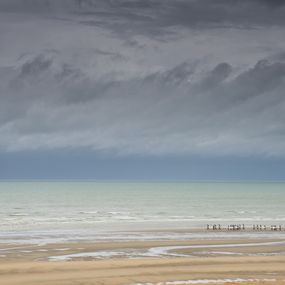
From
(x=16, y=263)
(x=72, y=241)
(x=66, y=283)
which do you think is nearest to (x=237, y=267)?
(x=66, y=283)

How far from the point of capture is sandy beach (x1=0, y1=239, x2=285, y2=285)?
36750mm

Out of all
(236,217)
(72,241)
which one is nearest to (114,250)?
(72,241)

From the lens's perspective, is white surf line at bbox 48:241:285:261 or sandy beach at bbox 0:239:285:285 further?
white surf line at bbox 48:241:285:261

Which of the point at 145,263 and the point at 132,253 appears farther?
the point at 132,253

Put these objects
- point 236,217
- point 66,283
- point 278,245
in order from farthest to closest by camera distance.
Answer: point 236,217, point 278,245, point 66,283

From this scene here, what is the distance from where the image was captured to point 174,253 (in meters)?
50.7

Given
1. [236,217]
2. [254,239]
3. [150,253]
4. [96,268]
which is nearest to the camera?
[96,268]

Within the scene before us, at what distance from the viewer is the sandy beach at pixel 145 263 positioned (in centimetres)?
3675

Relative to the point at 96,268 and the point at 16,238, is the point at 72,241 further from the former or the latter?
the point at 96,268

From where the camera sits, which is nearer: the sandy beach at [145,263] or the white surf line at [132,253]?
the sandy beach at [145,263]

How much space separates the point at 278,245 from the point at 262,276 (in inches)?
813

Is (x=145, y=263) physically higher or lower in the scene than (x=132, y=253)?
lower

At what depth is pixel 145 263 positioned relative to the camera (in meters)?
43.6

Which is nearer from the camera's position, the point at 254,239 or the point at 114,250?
the point at 114,250
